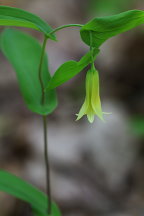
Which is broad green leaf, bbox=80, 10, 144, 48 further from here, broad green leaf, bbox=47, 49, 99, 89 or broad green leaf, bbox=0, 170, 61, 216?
broad green leaf, bbox=0, 170, 61, 216

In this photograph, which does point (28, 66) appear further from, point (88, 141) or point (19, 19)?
point (88, 141)

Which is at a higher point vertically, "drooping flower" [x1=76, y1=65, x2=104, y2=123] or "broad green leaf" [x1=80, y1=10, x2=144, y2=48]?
"broad green leaf" [x1=80, y1=10, x2=144, y2=48]

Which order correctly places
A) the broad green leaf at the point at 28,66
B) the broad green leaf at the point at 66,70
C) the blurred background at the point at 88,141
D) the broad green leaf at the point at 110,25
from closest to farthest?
the broad green leaf at the point at 110,25 → the broad green leaf at the point at 66,70 → the broad green leaf at the point at 28,66 → the blurred background at the point at 88,141

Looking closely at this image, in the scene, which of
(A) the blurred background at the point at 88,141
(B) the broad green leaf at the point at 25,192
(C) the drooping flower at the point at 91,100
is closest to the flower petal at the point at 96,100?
(C) the drooping flower at the point at 91,100

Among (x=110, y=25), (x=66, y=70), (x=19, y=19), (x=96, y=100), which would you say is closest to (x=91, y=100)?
(x=96, y=100)

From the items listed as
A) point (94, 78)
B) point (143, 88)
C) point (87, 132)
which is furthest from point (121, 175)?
point (94, 78)

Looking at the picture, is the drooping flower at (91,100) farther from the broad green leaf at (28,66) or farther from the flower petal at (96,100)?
the broad green leaf at (28,66)

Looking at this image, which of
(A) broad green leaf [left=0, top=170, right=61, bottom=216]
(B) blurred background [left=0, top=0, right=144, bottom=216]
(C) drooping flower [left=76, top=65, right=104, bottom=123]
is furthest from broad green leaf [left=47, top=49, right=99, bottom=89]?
(B) blurred background [left=0, top=0, right=144, bottom=216]

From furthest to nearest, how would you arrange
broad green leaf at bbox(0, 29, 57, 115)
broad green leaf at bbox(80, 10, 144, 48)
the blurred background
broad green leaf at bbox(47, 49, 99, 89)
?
1. the blurred background
2. broad green leaf at bbox(0, 29, 57, 115)
3. broad green leaf at bbox(47, 49, 99, 89)
4. broad green leaf at bbox(80, 10, 144, 48)

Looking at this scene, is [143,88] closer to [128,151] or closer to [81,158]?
[128,151]
